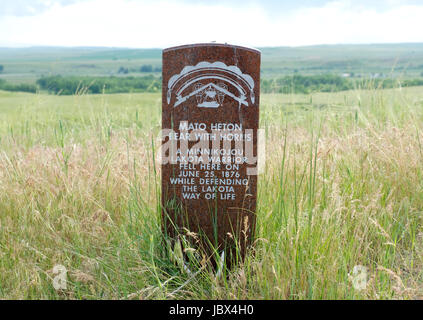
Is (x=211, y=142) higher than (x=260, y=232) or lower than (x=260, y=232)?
higher

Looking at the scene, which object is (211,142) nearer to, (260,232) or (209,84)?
(209,84)

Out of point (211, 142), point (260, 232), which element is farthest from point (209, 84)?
point (260, 232)

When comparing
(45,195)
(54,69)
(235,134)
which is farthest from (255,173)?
(54,69)

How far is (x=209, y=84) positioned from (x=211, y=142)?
463mm

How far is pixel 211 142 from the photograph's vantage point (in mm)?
3502

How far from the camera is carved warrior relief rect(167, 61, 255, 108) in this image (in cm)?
346

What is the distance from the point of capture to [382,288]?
297 centimetres

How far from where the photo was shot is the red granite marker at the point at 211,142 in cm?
346

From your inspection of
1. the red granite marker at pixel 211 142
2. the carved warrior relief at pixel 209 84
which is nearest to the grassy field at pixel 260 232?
the red granite marker at pixel 211 142

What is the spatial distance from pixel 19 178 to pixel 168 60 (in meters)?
2.44

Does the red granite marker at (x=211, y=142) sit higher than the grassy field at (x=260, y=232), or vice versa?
the red granite marker at (x=211, y=142)

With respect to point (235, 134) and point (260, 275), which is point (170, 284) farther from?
point (235, 134)

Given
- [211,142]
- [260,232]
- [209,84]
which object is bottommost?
[260,232]

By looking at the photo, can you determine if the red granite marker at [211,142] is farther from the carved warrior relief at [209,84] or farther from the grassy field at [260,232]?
the grassy field at [260,232]
